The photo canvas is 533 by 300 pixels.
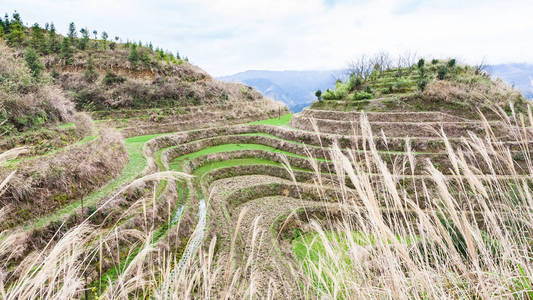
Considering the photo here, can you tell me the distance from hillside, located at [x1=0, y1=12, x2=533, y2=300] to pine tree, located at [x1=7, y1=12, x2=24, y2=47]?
1.25 feet

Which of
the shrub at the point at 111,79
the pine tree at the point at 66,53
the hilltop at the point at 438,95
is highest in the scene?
the pine tree at the point at 66,53

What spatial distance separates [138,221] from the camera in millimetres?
9836

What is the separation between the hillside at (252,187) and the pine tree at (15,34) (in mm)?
380

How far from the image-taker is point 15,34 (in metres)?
34.5

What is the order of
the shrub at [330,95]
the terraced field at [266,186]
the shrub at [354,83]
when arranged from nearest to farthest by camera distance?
the terraced field at [266,186]
the shrub at [330,95]
the shrub at [354,83]

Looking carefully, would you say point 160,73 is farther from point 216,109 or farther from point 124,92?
point 216,109

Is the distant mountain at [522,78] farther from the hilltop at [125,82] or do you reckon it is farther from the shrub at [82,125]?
the hilltop at [125,82]

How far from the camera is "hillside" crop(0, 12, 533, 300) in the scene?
117 inches

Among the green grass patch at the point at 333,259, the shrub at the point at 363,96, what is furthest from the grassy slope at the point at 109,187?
the shrub at the point at 363,96

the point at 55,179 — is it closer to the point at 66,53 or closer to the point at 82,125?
the point at 82,125

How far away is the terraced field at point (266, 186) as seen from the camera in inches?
309

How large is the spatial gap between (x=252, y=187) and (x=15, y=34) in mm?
44508

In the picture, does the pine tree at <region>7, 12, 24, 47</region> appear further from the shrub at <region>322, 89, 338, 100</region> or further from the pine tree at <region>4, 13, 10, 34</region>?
the shrub at <region>322, 89, 338, 100</region>

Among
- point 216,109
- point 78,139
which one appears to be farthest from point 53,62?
point 78,139
